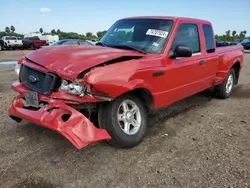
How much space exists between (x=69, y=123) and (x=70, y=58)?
83 cm

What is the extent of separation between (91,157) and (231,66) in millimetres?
4461

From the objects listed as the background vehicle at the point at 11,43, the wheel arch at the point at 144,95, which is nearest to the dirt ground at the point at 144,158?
the wheel arch at the point at 144,95

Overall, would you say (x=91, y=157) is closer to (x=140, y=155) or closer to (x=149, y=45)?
(x=140, y=155)

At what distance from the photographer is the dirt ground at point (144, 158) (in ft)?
9.53

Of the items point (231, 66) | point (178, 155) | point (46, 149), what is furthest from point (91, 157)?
point (231, 66)

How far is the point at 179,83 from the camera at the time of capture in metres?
4.50

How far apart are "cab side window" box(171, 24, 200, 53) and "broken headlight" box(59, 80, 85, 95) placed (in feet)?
6.07

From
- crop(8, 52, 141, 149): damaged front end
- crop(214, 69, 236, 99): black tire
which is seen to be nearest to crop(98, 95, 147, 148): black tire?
crop(8, 52, 141, 149): damaged front end

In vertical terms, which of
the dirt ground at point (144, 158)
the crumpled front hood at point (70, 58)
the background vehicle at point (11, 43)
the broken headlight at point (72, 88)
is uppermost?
the crumpled front hood at point (70, 58)

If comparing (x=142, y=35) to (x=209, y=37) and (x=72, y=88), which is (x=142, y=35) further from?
(x=209, y=37)

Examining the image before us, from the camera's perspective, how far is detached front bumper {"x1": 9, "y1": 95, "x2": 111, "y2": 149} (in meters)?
3.02

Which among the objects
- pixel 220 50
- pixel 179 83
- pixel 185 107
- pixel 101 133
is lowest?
pixel 185 107

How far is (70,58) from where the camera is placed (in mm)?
3359

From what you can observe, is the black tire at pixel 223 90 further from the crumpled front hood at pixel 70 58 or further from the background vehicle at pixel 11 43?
the background vehicle at pixel 11 43
